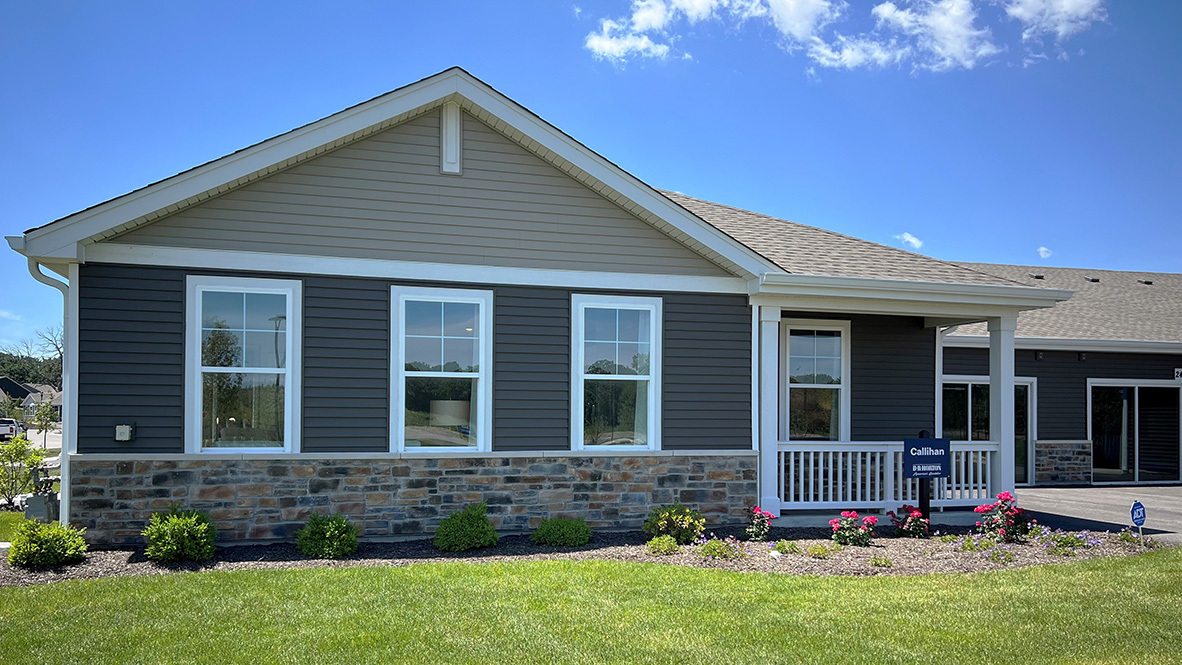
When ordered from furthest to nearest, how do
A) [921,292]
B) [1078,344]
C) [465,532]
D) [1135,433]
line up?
[1135,433] → [1078,344] → [921,292] → [465,532]

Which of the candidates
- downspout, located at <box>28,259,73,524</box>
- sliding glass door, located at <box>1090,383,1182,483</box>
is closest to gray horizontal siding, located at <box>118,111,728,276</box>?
downspout, located at <box>28,259,73,524</box>

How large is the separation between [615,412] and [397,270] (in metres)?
3.05

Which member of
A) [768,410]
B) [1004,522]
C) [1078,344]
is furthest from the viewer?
[1078,344]

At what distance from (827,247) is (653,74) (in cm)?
530

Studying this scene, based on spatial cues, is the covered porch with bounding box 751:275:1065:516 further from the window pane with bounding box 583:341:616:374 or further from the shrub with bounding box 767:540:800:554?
the window pane with bounding box 583:341:616:374

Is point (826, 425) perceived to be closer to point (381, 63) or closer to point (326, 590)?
point (326, 590)

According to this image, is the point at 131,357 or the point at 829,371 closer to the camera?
the point at 131,357

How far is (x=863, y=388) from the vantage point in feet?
39.6

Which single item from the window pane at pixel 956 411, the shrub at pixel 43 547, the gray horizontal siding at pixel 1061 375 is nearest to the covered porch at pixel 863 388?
the window pane at pixel 956 411

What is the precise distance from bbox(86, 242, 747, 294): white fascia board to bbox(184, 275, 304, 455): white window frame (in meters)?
0.16

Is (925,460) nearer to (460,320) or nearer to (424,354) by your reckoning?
(460,320)

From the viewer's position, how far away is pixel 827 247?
11.8m

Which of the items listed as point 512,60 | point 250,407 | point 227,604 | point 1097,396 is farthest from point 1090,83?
point 227,604

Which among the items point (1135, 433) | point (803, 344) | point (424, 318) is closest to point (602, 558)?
point (424, 318)
